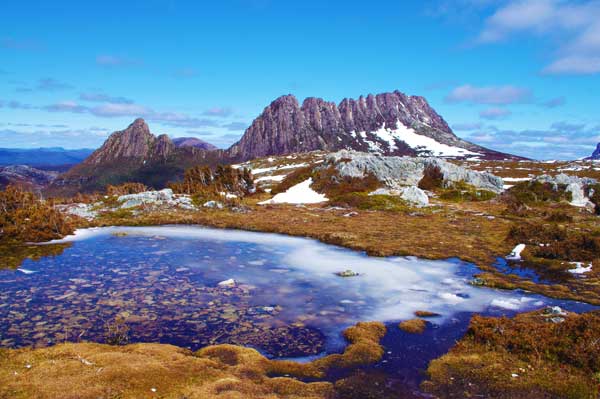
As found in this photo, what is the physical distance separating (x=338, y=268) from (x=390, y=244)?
31.9 feet

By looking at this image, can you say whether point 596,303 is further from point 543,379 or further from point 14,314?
point 14,314

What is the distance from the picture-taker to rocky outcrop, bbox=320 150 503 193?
280 feet

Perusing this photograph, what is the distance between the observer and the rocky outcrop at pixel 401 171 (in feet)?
280

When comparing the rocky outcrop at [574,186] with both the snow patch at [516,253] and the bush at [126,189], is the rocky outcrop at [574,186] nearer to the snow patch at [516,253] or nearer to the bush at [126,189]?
the snow patch at [516,253]

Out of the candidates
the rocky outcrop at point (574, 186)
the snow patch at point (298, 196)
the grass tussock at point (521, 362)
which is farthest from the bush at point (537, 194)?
the grass tussock at point (521, 362)

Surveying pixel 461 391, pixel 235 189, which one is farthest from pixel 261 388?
pixel 235 189

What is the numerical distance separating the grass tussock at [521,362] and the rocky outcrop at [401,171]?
66022 millimetres

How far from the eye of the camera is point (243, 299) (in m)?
22.5

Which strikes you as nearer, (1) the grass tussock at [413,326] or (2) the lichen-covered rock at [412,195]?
(1) the grass tussock at [413,326]

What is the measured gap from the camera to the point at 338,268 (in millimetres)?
30297

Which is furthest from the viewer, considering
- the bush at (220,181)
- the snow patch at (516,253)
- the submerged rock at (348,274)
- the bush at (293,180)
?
the bush at (293,180)

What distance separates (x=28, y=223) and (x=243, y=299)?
Answer: 30.7 m

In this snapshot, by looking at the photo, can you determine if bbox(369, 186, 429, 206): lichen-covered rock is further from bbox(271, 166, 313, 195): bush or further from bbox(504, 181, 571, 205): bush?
bbox(271, 166, 313, 195): bush

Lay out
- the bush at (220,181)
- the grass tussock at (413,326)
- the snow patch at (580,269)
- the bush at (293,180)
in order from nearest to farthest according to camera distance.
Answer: the grass tussock at (413,326), the snow patch at (580,269), the bush at (220,181), the bush at (293,180)
